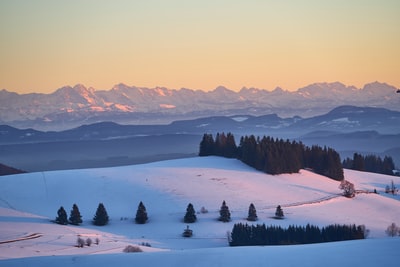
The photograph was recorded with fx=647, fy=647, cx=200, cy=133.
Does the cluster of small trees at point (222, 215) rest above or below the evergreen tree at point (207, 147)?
below

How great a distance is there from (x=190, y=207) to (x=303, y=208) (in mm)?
19743

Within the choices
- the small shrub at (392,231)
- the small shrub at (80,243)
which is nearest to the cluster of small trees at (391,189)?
the small shrub at (392,231)

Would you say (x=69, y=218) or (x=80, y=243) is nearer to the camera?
(x=80, y=243)

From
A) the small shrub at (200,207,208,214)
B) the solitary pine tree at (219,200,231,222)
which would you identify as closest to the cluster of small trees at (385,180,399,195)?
the small shrub at (200,207,208,214)

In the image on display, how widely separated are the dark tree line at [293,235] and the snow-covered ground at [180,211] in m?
2.17

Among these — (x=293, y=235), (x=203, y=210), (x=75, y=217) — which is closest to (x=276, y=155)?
(x=203, y=210)

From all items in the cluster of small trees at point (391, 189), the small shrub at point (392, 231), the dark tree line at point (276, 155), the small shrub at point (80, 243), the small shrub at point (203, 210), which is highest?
the dark tree line at point (276, 155)

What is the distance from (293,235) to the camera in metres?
69.4

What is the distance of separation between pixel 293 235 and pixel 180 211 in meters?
24.6

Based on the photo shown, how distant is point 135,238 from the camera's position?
242 ft

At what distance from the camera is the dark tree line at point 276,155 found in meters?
119

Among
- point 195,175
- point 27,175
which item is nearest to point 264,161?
point 195,175

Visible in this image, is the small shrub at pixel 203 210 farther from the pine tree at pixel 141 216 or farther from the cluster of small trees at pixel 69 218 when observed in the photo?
the cluster of small trees at pixel 69 218

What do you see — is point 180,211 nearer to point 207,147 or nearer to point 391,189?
point 207,147
